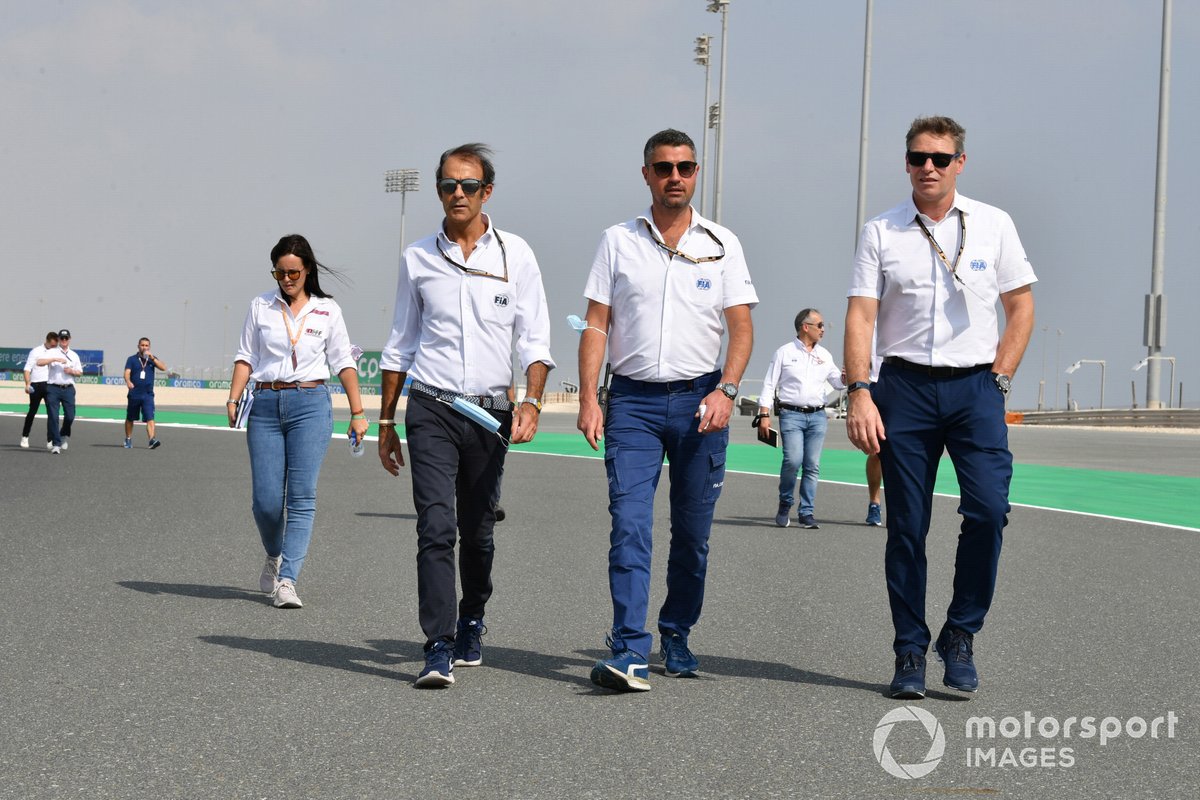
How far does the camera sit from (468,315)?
5.82m

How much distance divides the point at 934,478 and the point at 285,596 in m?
3.63

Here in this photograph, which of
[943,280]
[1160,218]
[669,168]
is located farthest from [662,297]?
[1160,218]

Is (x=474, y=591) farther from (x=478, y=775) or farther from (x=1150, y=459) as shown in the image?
(x=1150, y=459)

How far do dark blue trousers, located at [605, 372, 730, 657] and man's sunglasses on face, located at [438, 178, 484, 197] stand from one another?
0.95 m

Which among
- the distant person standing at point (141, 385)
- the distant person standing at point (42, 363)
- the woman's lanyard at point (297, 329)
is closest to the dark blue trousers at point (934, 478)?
the woman's lanyard at point (297, 329)

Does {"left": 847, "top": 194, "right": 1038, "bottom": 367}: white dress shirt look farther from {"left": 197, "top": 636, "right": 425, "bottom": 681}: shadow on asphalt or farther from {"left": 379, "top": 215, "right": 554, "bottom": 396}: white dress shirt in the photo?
→ {"left": 197, "top": 636, "right": 425, "bottom": 681}: shadow on asphalt

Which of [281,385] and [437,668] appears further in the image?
[281,385]

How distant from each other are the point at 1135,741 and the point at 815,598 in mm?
3288

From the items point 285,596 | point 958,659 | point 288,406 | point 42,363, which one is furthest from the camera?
point 42,363

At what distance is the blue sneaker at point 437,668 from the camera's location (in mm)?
5527

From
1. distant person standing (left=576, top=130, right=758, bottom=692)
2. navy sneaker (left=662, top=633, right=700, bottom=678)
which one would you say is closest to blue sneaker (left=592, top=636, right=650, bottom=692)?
distant person standing (left=576, top=130, right=758, bottom=692)

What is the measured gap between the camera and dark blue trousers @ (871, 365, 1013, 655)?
552 centimetres

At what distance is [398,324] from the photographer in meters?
6.00

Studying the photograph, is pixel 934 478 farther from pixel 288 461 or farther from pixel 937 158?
pixel 288 461
